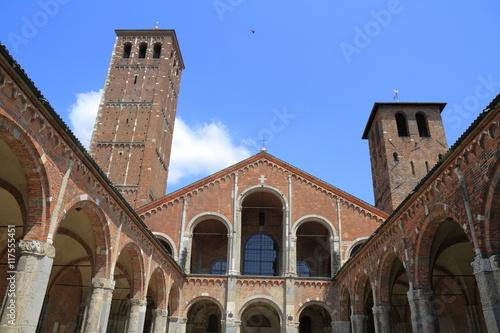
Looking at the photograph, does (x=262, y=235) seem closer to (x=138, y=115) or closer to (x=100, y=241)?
(x=138, y=115)

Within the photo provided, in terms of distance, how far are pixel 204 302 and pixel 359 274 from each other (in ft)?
35.3

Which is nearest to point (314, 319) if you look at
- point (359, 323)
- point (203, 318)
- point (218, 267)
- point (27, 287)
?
point (218, 267)

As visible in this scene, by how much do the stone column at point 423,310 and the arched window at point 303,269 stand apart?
13526 mm

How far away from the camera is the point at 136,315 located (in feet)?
49.7

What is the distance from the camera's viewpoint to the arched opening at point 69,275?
13.5 meters

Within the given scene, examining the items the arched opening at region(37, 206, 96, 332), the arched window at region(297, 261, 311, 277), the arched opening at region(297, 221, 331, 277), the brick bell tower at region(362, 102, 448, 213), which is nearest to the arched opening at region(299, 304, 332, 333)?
the arched window at region(297, 261, 311, 277)

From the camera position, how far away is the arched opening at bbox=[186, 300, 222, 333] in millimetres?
24141

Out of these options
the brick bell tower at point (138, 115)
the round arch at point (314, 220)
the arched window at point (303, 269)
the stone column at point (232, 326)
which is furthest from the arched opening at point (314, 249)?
the brick bell tower at point (138, 115)

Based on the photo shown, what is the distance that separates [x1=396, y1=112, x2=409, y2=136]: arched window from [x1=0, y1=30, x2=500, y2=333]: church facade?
→ 0.11 metres

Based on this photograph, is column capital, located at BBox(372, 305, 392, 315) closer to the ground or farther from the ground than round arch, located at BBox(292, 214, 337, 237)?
closer to the ground

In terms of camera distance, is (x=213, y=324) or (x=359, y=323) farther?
(x=213, y=324)

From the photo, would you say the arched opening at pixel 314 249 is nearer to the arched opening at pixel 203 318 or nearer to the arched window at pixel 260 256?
the arched window at pixel 260 256

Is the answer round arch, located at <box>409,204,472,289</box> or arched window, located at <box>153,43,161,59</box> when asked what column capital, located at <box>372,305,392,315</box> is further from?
arched window, located at <box>153,43,161,59</box>

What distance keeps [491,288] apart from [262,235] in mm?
18249
